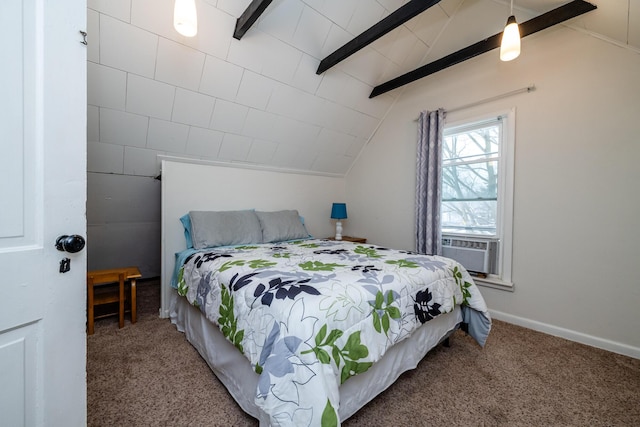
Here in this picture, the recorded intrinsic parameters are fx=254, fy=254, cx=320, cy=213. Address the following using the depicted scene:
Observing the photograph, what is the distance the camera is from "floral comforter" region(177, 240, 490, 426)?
3.01ft

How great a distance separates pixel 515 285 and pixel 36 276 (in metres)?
3.16

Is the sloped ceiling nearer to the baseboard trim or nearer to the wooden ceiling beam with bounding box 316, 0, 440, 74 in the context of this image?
the wooden ceiling beam with bounding box 316, 0, 440, 74

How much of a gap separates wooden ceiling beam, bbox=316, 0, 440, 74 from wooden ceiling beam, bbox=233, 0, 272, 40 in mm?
808

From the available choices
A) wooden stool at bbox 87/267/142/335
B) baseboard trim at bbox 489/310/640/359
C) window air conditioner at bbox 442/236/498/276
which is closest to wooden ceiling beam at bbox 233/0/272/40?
wooden stool at bbox 87/267/142/335

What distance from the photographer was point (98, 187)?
97.1 inches

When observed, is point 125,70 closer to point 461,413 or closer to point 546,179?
point 461,413

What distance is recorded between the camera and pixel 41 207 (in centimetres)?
72

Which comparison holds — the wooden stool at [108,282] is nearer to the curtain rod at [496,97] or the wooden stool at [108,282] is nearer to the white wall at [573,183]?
the white wall at [573,183]

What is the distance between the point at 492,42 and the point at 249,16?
81.8 inches

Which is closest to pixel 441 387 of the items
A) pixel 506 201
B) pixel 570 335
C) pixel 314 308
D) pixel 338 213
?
pixel 314 308

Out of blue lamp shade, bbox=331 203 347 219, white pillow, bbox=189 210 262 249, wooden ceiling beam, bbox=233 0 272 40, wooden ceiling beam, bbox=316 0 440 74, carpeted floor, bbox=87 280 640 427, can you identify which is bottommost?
carpeted floor, bbox=87 280 640 427

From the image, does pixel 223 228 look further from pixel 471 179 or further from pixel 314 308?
pixel 471 179

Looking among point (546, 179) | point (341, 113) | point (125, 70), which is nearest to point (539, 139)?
point (546, 179)

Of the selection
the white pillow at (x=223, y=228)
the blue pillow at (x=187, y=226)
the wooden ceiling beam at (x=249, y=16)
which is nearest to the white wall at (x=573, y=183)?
the wooden ceiling beam at (x=249, y=16)
